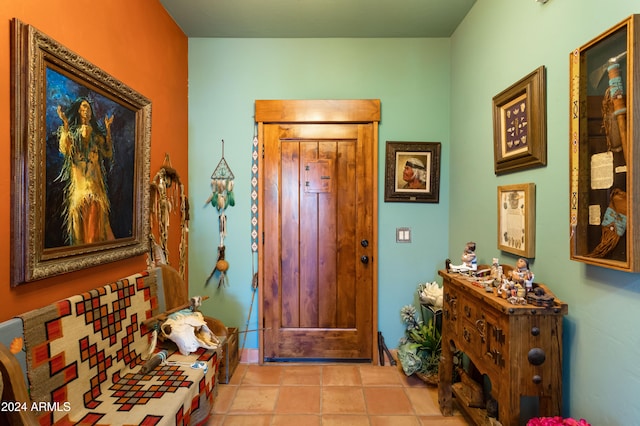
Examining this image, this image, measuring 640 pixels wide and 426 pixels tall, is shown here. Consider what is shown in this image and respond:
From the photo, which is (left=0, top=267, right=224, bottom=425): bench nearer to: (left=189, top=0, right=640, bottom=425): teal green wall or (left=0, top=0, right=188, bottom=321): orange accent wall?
(left=0, top=0, right=188, bottom=321): orange accent wall

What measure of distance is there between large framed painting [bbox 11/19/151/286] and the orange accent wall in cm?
3

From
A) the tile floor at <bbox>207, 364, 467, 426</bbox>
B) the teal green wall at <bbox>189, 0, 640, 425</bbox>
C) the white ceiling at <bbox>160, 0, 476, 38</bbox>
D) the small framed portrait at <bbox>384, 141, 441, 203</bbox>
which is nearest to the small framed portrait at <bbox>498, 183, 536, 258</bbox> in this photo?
the teal green wall at <bbox>189, 0, 640, 425</bbox>

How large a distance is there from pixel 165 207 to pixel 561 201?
2.41 meters

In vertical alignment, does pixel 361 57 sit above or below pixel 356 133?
above

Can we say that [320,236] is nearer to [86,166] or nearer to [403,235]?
[403,235]

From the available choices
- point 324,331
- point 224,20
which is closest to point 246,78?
point 224,20

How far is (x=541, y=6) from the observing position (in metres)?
1.46

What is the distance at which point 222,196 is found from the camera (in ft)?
8.57

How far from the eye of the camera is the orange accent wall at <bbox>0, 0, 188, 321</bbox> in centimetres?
112

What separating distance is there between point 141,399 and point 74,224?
33.9 inches

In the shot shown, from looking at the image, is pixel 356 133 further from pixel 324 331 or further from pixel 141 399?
pixel 141 399

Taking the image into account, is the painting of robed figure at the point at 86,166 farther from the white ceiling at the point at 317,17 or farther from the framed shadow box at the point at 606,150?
the framed shadow box at the point at 606,150

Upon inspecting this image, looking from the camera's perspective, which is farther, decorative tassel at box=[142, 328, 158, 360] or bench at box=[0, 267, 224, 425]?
decorative tassel at box=[142, 328, 158, 360]

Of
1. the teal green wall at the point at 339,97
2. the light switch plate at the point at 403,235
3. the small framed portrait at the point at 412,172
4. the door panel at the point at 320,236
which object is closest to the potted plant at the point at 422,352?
the teal green wall at the point at 339,97
